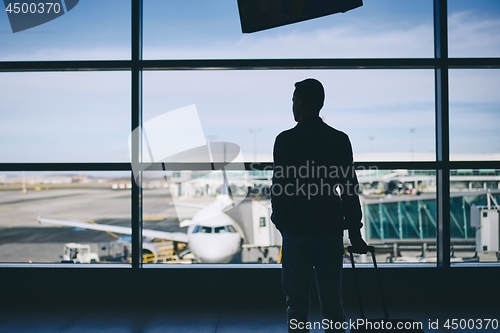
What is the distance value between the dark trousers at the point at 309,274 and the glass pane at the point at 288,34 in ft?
6.68

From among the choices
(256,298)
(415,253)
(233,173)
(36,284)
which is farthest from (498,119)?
(36,284)

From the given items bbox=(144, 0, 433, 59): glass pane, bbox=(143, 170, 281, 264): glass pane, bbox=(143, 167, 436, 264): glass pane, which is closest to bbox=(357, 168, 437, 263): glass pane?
bbox=(143, 167, 436, 264): glass pane

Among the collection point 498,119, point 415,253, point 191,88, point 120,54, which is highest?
point 120,54

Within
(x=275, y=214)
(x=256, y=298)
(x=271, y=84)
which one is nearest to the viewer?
(x=275, y=214)

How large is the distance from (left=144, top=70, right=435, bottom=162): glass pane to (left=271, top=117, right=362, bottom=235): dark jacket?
5.14ft

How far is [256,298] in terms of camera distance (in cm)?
329

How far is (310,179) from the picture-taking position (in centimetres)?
182

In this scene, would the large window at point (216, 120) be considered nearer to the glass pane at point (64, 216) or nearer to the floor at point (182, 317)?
the glass pane at point (64, 216)

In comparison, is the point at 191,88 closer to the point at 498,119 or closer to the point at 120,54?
the point at 120,54

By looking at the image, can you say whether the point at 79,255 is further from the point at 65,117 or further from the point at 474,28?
the point at 474,28

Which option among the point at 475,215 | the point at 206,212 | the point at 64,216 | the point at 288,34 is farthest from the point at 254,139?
the point at 475,215

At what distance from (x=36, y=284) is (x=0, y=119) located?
146 cm

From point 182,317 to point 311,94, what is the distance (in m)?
1.97

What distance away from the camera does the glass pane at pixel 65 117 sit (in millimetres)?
3441
